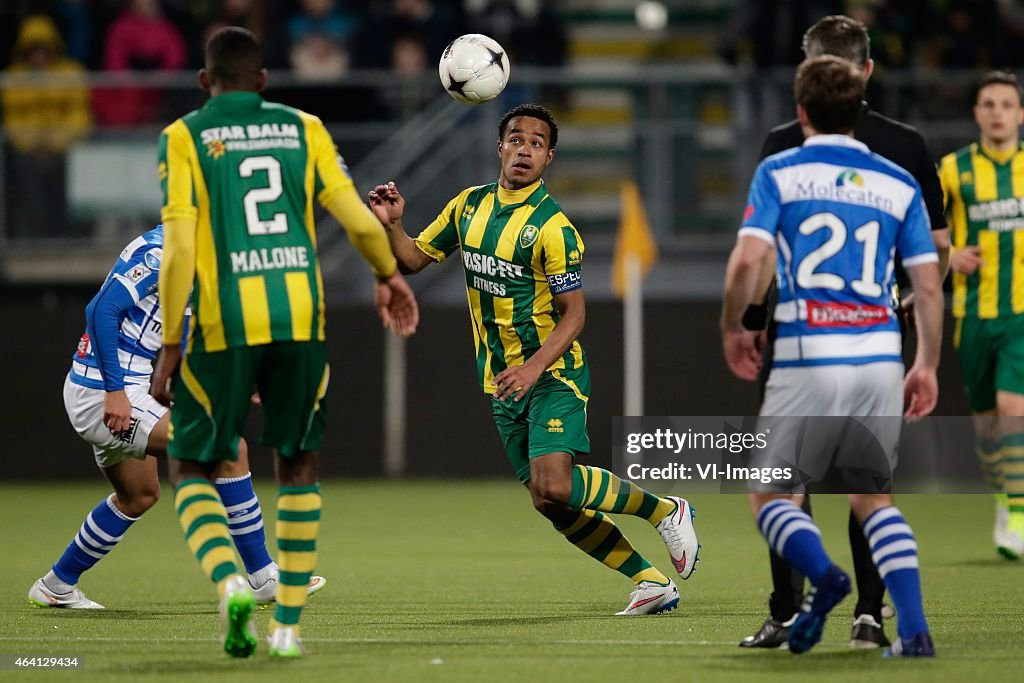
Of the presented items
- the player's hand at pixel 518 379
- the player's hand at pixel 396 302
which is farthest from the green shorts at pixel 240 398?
the player's hand at pixel 518 379

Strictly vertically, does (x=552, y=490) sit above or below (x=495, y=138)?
below

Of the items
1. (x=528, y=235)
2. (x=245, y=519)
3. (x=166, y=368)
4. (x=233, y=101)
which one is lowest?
(x=245, y=519)

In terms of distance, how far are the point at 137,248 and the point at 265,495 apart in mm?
6638

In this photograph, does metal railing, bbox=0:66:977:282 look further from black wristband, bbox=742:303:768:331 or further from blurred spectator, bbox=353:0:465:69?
black wristband, bbox=742:303:768:331

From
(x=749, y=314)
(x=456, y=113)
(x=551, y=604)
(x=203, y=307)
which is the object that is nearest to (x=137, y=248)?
(x=203, y=307)

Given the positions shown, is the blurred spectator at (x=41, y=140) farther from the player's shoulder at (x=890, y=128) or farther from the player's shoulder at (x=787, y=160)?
the player's shoulder at (x=787, y=160)

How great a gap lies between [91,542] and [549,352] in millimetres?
2332

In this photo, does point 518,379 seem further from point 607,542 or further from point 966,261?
point 966,261

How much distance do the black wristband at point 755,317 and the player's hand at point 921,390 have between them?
21.2 inches

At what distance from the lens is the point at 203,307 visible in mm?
5672

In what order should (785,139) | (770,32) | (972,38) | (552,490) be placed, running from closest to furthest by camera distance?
(785,139), (552,490), (770,32), (972,38)

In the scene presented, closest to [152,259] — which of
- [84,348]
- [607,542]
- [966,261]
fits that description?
[84,348]

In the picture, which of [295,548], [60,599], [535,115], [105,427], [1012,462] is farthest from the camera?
[1012,462]

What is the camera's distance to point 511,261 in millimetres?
7324
